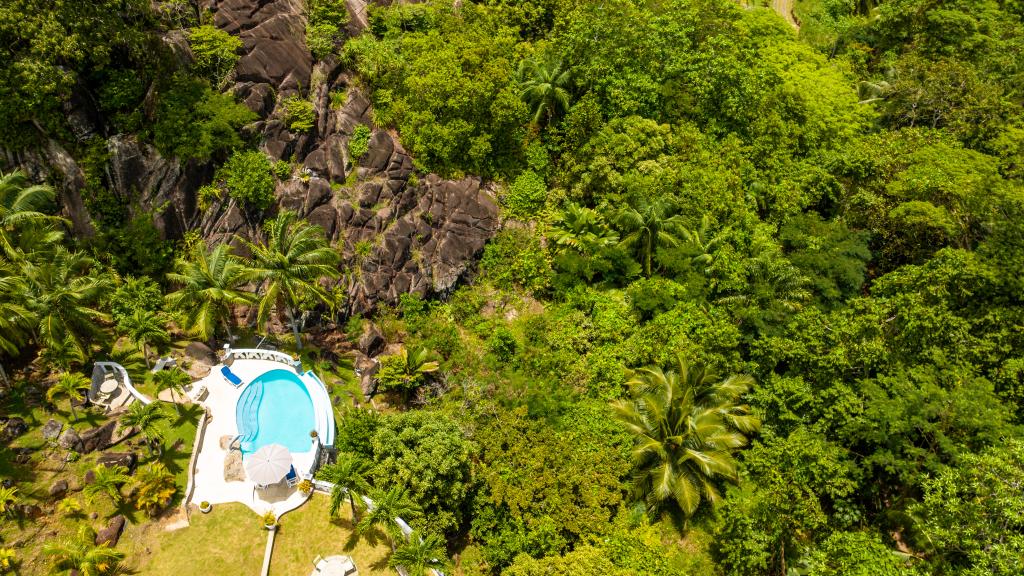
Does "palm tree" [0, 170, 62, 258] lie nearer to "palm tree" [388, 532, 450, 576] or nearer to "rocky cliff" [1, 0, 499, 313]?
"rocky cliff" [1, 0, 499, 313]

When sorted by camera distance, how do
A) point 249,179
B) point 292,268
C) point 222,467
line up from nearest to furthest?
1. point 222,467
2. point 292,268
3. point 249,179

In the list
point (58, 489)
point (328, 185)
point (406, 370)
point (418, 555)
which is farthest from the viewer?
point (328, 185)

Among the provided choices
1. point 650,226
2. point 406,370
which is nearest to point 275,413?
point 406,370

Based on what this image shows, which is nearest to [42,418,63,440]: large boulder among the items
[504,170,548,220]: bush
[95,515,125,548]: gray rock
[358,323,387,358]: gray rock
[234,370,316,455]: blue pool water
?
[95,515,125,548]: gray rock

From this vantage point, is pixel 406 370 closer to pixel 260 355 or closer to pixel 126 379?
pixel 260 355

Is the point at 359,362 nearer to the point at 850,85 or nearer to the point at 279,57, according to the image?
the point at 279,57
